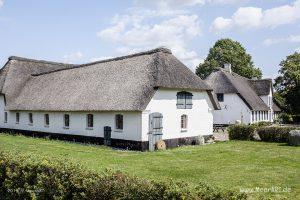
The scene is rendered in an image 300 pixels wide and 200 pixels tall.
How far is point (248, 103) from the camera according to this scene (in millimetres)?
44844

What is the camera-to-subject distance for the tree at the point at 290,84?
187 ft

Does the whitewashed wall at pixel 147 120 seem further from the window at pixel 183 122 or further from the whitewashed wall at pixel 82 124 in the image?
the window at pixel 183 122

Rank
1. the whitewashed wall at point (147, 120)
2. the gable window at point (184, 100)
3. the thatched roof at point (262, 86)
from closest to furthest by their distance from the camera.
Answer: the whitewashed wall at point (147, 120) < the gable window at point (184, 100) < the thatched roof at point (262, 86)

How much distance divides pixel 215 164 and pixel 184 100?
30.5 feet

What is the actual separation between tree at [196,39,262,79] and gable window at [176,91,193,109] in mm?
41801

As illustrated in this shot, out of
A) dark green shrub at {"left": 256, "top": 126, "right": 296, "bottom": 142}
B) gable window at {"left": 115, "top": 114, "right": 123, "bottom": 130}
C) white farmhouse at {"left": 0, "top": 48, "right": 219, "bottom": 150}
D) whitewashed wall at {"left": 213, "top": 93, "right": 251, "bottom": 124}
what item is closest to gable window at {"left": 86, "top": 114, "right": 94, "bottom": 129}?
white farmhouse at {"left": 0, "top": 48, "right": 219, "bottom": 150}

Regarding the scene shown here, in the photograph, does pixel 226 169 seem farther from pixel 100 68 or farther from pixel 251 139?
pixel 100 68

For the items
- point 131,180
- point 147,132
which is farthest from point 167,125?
point 131,180

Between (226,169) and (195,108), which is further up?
(195,108)

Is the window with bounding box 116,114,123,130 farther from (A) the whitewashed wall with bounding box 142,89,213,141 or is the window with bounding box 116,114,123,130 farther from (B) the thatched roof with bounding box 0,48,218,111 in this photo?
(A) the whitewashed wall with bounding box 142,89,213,141

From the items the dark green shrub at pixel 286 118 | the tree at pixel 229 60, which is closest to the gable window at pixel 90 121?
the dark green shrub at pixel 286 118

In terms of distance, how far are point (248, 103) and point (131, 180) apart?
38586mm

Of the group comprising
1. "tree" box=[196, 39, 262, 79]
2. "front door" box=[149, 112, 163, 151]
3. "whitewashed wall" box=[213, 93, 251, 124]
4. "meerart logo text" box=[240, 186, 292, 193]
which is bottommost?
"meerart logo text" box=[240, 186, 292, 193]

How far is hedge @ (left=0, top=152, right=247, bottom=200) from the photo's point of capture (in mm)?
7211
